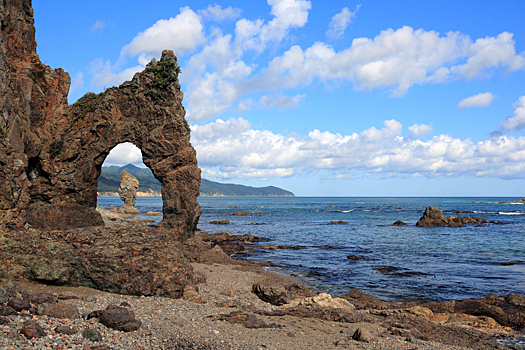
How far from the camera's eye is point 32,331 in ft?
23.5

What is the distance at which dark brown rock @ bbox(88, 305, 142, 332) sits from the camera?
848cm

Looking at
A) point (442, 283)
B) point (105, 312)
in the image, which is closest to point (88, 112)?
point (105, 312)

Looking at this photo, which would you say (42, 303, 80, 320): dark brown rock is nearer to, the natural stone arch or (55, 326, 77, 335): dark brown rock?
(55, 326, 77, 335): dark brown rock

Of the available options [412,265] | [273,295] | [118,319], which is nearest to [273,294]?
[273,295]

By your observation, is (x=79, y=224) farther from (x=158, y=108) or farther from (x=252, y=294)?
(x=252, y=294)

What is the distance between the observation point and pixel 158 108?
21.6 metres

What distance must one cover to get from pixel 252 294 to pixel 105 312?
7.28 meters

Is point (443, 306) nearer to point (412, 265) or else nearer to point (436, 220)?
point (412, 265)

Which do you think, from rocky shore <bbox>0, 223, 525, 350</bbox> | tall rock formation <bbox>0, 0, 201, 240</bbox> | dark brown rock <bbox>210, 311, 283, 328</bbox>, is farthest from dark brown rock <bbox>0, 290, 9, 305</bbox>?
tall rock formation <bbox>0, 0, 201, 240</bbox>

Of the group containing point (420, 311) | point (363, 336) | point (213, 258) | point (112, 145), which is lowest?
point (420, 311)

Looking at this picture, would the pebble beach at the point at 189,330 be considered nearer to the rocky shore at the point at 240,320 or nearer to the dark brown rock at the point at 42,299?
the rocky shore at the point at 240,320

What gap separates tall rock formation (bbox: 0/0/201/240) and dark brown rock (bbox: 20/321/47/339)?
14970 mm

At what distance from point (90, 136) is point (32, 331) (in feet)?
53.9

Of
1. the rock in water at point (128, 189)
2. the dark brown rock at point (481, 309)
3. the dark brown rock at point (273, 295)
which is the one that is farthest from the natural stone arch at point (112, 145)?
the rock in water at point (128, 189)
